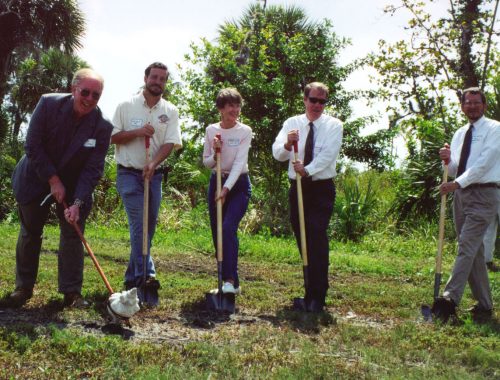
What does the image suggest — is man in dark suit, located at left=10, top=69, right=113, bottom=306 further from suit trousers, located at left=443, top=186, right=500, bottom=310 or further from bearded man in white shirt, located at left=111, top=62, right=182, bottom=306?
suit trousers, located at left=443, top=186, right=500, bottom=310

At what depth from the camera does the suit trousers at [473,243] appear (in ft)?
18.5

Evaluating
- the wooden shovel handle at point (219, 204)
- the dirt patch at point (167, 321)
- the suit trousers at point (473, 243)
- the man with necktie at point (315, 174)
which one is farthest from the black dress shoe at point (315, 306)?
the suit trousers at point (473, 243)

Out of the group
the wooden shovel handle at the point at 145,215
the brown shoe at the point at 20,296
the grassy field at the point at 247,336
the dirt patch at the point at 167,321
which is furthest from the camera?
the wooden shovel handle at the point at 145,215

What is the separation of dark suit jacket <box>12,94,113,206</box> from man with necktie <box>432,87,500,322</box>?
306cm

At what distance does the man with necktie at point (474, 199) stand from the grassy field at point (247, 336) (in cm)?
23

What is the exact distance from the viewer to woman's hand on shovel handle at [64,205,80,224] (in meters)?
5.09

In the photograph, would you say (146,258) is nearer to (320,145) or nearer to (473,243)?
(320,145)

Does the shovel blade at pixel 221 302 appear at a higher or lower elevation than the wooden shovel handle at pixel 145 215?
lower

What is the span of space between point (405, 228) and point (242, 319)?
8764 millimetres

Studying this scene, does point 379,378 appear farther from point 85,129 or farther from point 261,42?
point 261,42

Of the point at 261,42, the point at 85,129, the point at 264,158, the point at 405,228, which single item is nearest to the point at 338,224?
the point at 405,228

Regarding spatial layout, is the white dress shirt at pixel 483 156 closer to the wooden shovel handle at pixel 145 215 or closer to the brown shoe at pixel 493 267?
the wooden shovel handle at pixel 145 215

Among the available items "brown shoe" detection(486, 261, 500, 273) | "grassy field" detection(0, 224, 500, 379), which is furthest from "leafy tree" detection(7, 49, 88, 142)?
"brown shoe" detection(486, 261, 500, 273)

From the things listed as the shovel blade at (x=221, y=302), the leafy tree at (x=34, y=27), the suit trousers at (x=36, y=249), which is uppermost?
the leafy tree at (x=34, y=27)
